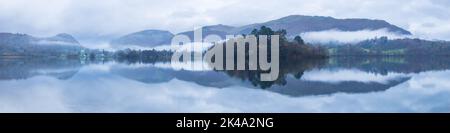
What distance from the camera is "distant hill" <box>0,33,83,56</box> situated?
200cm

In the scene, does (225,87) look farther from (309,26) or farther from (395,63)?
(395,63)

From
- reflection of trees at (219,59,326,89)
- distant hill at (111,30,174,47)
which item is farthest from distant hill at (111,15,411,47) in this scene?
reflection of trees at (219,59,326,89)

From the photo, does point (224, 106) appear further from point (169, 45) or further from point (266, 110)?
point (169, 45)

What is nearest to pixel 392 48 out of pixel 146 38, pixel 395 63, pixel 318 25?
pixel 395 63

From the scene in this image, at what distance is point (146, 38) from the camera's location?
2047 mm

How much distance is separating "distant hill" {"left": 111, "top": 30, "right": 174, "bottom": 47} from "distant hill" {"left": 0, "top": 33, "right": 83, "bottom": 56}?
143 millimetres

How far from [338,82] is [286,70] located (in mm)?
250

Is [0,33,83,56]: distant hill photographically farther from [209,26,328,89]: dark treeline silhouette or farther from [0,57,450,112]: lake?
[209,26,328,89]: dark treeline silhouette

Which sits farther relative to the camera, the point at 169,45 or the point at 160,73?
the point at 160,73

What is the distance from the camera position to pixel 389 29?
2.04 metres
